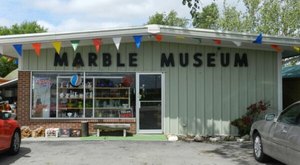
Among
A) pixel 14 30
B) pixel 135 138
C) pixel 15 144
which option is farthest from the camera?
pixel 14 30

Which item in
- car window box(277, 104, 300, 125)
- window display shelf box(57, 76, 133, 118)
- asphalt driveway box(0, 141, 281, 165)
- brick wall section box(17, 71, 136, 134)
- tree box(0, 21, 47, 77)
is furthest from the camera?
tree box(0, 21, 47, 77)

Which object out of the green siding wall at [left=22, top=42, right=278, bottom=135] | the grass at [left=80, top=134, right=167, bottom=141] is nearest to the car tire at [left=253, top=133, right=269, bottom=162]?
the grass at [left=80, top=134, right=167, bottom=141]

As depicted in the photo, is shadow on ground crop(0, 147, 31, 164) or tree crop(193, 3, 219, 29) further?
tree crop(193, 3, 219, 29)

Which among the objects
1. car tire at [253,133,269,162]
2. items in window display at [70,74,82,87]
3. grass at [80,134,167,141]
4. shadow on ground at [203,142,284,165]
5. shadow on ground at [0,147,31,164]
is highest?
items in window display at [70,74,82,87]

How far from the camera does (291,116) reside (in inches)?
317

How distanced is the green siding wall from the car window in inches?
240

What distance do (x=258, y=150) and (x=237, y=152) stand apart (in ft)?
5.63

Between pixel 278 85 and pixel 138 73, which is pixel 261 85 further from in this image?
pixel 138 73

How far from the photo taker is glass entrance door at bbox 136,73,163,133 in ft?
48.0

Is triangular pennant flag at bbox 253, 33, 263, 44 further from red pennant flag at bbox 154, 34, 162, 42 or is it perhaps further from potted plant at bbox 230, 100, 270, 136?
red pennant flag at bbox 154, 34, 162, 42

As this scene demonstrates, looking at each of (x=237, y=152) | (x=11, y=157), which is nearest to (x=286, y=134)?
(x=237, y=152)

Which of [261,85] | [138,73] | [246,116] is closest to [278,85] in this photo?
[261,85]

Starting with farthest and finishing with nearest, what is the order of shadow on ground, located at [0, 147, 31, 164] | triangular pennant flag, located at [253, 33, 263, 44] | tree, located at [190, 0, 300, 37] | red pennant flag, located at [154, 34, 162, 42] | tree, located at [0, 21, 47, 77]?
tree, located at [0, 21, 47, 77], tree, located at [190, 0, 300, 37], red pennant flag, located at [154, 34, 162, 42], triangular pennant flag, located at [253, 33, 263, 44], shadow on ground, located at [0, 147, 31, 164]

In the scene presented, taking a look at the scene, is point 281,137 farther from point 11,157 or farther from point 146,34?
point 146,34
